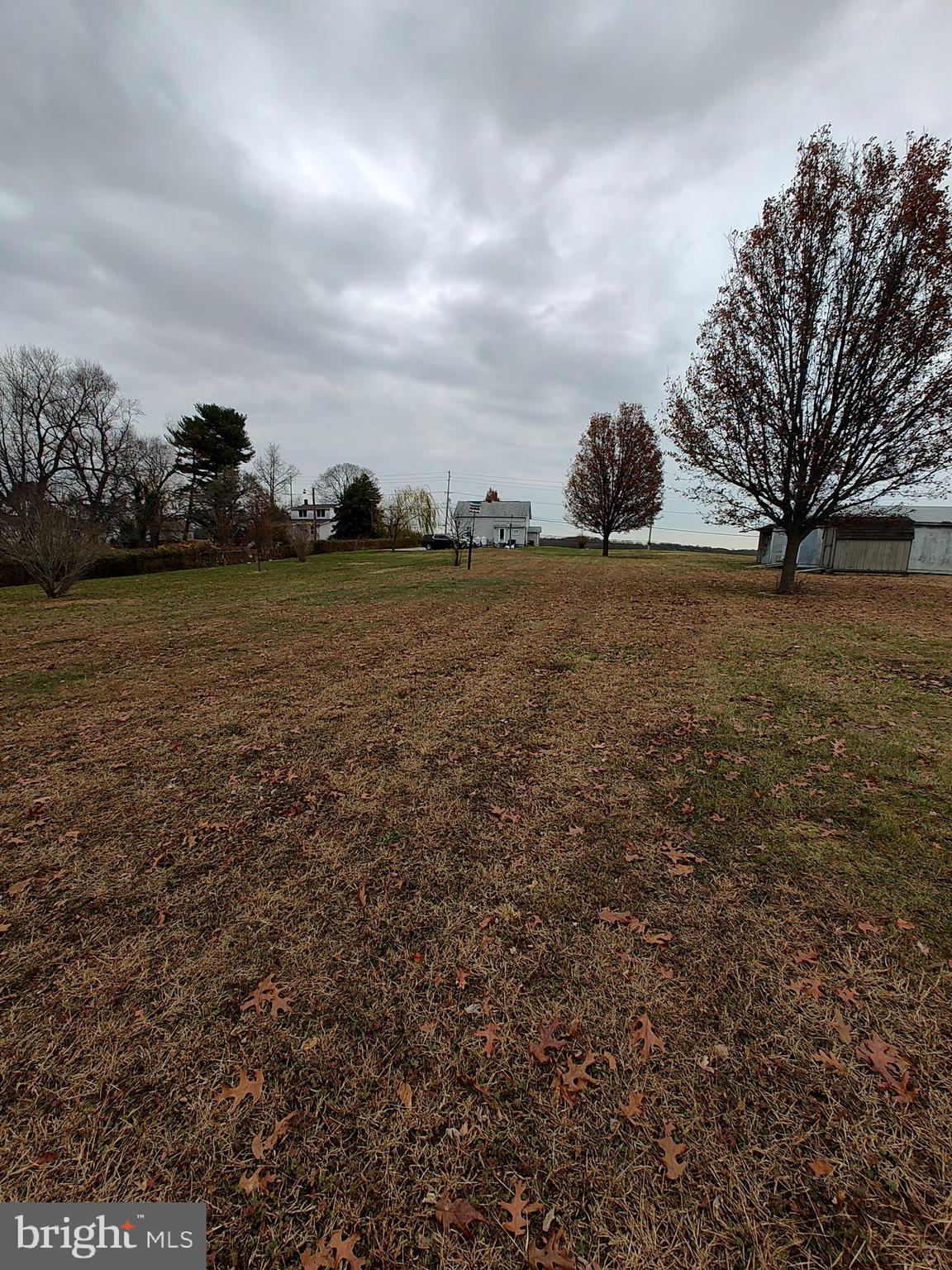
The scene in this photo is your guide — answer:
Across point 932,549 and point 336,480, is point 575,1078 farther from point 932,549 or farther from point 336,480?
point 336,480

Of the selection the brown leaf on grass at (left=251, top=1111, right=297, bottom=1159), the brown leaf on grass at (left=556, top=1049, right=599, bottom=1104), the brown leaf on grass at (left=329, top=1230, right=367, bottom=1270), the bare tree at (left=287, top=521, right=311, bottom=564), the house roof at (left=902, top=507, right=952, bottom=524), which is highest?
the house roof at (left=902, top=507, right=952, bottom=524)

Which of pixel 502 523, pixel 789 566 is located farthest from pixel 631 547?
pixel 789 566

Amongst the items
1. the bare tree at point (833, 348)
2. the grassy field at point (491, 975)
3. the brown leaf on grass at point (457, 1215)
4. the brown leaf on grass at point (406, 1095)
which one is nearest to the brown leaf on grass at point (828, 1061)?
the grassy field at point (491, 975)

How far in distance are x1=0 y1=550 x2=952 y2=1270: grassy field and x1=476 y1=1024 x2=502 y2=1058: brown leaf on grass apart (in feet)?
0.05

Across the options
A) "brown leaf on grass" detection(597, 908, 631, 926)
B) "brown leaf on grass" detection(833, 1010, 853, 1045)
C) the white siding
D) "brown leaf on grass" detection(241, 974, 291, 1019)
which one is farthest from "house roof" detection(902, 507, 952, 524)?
"brown leaf on grass" detection(241, 974, 291, 1019)

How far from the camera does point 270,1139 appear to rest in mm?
1730

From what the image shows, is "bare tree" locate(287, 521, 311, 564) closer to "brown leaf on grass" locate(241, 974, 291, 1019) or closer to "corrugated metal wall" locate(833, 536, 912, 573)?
"corrugated metal wall" locate(833, 536, 912, 573)

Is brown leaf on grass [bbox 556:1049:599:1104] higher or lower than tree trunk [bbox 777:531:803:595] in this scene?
lower

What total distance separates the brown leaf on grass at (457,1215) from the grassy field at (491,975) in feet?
0.06

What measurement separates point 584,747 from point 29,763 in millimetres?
5291

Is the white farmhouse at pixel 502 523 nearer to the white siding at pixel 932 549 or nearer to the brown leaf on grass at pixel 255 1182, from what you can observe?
the white siding at pixel 932 549

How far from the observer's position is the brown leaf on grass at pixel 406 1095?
1.85 m

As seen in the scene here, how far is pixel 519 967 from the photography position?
7.93ft

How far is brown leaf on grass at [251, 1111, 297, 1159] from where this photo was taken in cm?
169
